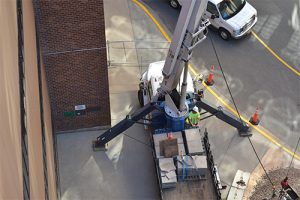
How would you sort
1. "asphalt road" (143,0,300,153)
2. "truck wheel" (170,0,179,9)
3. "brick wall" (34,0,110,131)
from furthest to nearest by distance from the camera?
"truck wheel" (170,0,179,9) → "asphalt road" (143,0,300,153) → "brick wall" (34,0,110,131)

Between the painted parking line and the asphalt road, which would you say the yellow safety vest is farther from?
the asphalt road

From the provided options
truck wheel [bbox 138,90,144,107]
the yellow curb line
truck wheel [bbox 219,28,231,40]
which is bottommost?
truck wheel [bbox 138,90,144,107]

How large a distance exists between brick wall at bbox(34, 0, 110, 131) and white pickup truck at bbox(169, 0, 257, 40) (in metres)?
5.98

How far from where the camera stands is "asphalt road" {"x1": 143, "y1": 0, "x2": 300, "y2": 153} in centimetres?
1677

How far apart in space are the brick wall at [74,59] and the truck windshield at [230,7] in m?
6.34

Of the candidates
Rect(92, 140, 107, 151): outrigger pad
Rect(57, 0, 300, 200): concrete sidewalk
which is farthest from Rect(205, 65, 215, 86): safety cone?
Rect(92, 140, 107, 151): outrigger pad

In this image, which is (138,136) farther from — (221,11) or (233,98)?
(221,11)

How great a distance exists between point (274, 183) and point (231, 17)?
22.7 feet

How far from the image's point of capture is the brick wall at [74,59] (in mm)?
12586

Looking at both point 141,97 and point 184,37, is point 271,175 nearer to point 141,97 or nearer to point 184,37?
point 141,97

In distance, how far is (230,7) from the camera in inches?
733

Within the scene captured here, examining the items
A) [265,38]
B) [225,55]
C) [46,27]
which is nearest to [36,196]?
[46,27]

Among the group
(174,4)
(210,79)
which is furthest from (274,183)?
(174,4)

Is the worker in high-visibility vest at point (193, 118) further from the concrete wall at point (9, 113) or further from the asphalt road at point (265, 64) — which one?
the concrete wall at point (9, 113)
